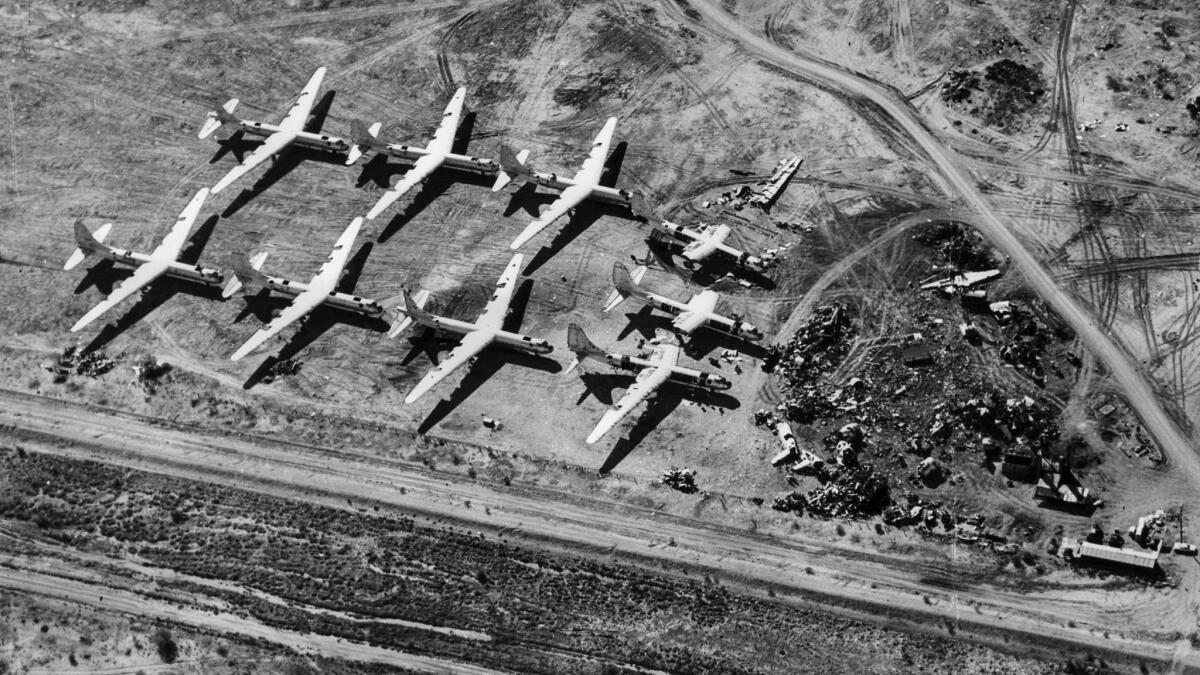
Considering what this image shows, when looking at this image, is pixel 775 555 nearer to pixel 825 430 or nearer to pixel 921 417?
pixel 825 430

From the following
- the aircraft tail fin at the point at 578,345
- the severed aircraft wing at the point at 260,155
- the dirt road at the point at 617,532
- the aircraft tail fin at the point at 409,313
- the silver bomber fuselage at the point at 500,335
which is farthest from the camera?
the severed aircraft wing at the point at 260,155

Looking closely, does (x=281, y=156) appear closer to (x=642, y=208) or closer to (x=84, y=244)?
(x=84, y=244)

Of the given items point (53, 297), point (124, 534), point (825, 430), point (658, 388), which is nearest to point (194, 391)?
point (124, 534)

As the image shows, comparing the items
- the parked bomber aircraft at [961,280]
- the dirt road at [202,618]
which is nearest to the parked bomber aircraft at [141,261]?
the dirt road at [202,618]

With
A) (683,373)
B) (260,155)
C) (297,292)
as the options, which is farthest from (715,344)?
(260,155)

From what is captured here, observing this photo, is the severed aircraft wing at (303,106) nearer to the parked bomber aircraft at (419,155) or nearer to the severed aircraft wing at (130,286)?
the parked bomber aircraft at (419,155)
